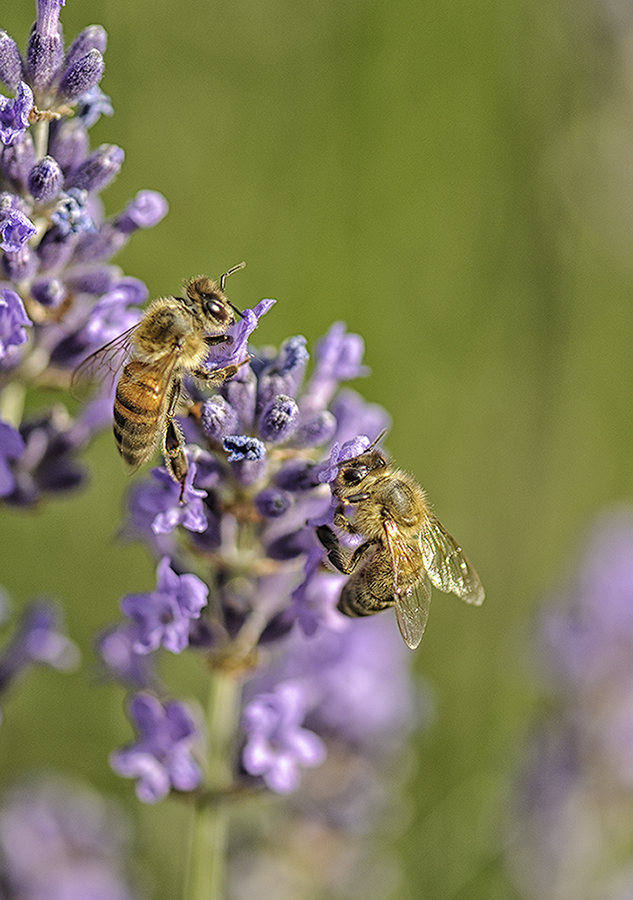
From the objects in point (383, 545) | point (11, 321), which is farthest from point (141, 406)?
point (383, 545)

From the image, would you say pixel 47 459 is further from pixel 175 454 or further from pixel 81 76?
pixel 81 76

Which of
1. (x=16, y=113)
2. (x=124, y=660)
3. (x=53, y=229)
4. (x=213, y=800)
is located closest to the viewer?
(x=16, y=113)

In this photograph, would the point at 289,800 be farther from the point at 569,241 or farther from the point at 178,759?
the point at 569,241

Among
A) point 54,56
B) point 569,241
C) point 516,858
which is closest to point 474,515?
point 569,241

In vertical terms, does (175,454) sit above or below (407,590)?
above

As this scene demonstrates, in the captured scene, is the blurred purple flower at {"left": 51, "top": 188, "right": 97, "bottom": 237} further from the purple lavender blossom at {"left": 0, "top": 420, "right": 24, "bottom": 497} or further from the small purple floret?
the small purple floret

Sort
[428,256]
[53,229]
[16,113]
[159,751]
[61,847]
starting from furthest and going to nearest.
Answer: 1. [428,256]
2. [61,847]
3. [159,751]
4. [53,229]
5. [16,113]
